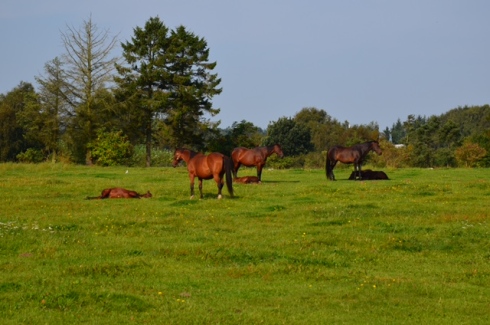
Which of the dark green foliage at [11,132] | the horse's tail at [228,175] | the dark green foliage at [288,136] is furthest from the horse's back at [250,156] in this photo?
the dark green foliage at [288,136]

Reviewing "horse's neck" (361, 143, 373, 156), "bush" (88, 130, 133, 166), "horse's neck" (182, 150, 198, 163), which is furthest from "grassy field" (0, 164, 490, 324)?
"bush" (88, 130, 133, 166)

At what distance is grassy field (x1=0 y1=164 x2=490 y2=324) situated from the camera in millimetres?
8609

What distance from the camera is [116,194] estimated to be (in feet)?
68.4

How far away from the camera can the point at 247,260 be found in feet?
38.1

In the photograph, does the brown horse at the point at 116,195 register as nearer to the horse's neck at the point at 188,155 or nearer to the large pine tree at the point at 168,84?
the horse's neck at the point at 188,155

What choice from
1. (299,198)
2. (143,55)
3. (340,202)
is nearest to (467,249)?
(340,202)

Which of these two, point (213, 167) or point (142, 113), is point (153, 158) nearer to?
point (142, 113)

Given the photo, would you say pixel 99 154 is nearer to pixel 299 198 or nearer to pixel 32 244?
pixel 299 198

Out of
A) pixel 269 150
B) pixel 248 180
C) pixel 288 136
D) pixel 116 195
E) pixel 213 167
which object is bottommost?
pixel 116 195

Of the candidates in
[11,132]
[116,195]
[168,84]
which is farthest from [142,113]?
[116,195]

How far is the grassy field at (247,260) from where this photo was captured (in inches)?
339

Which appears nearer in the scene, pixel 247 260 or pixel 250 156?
pixel 247 260

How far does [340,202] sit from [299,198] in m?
1.49

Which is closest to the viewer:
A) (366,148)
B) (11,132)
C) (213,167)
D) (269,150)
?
(213,167)
